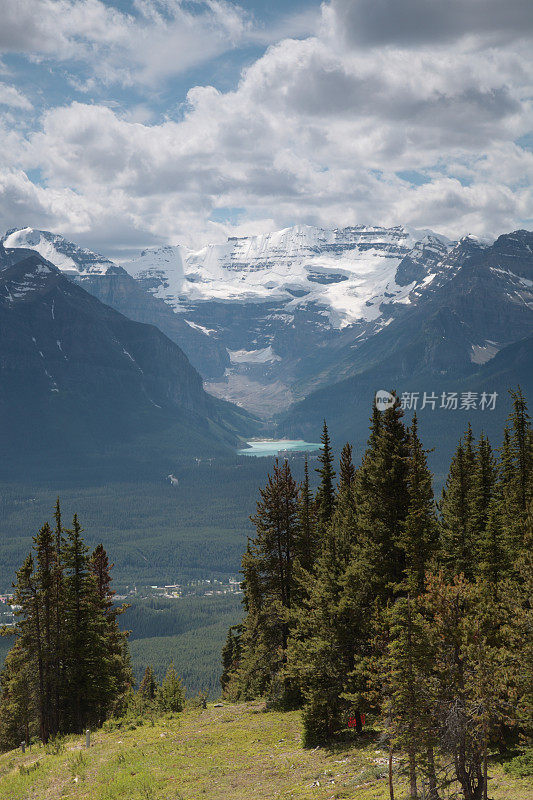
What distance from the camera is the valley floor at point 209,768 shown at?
32.0 m

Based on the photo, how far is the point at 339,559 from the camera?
42.9 meters

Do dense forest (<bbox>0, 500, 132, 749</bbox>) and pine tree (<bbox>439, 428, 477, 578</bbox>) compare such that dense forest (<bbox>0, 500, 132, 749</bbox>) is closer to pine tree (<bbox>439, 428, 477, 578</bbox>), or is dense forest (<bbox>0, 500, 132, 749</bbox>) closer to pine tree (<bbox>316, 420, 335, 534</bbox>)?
pine tree (<bbox>316, 420, 335, 534</bbox>)

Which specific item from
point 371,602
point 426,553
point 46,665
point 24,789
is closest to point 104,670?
point 46,665

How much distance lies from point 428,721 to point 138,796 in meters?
14.1

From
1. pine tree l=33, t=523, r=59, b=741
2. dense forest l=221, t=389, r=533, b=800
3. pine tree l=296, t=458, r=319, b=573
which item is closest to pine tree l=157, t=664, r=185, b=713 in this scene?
dense forest l=221, t=389, r=533, b=800

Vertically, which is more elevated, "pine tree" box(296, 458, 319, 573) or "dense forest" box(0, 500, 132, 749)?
"pine tree" box(296, 458, 319, 573)

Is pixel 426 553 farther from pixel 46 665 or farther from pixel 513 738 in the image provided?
pixel 46 665

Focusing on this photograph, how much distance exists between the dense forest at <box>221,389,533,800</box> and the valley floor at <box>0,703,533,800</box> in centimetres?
193

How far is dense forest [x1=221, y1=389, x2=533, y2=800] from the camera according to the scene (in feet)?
93.9

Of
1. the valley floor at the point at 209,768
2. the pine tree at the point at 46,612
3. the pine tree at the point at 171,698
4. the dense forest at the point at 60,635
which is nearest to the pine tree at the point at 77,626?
the dense forest at the point at 60,635

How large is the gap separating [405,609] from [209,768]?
15255mm

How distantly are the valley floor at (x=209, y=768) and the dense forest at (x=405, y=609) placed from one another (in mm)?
1928

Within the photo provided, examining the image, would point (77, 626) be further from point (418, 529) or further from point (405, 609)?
point (405, 609)

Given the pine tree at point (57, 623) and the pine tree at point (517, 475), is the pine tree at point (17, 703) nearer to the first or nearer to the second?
the pine tree at point (57, 623)
